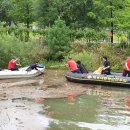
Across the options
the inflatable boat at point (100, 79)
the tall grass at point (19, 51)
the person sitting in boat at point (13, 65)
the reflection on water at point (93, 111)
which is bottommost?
the reflection on water at point (93, 111)

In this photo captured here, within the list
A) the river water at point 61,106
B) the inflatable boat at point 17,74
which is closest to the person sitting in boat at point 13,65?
the inflatable boat at point 17,74

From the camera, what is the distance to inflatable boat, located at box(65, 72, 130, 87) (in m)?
25.3

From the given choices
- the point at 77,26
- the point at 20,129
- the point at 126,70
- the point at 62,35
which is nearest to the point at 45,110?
the point at 20,129

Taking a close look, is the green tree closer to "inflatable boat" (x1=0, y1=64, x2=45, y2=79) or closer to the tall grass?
the tall grass

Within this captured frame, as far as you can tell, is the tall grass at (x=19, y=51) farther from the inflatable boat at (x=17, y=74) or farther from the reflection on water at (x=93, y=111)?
the reflection on water at (x=93, y=111)

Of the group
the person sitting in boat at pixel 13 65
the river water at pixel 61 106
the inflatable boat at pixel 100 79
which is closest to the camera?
the river water at pixel 61 106

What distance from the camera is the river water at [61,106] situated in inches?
675

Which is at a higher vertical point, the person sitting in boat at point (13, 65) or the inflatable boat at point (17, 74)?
the person sitting in boat at point (13, 65)

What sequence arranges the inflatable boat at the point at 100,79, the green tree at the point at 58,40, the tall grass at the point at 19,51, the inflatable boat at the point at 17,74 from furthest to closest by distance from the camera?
the green tree at the point at 58,40, the tall grass at the point at 19,51, the inflatable boat at the point at 17,74, the inflatable boat at the point at 100,79

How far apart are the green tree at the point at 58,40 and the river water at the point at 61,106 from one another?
6434 mm

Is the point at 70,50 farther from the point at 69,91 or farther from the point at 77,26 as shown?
the point at 69,91

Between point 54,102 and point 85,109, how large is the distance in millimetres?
1944

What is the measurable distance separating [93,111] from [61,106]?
1.71 meters

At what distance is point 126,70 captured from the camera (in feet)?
86.1
